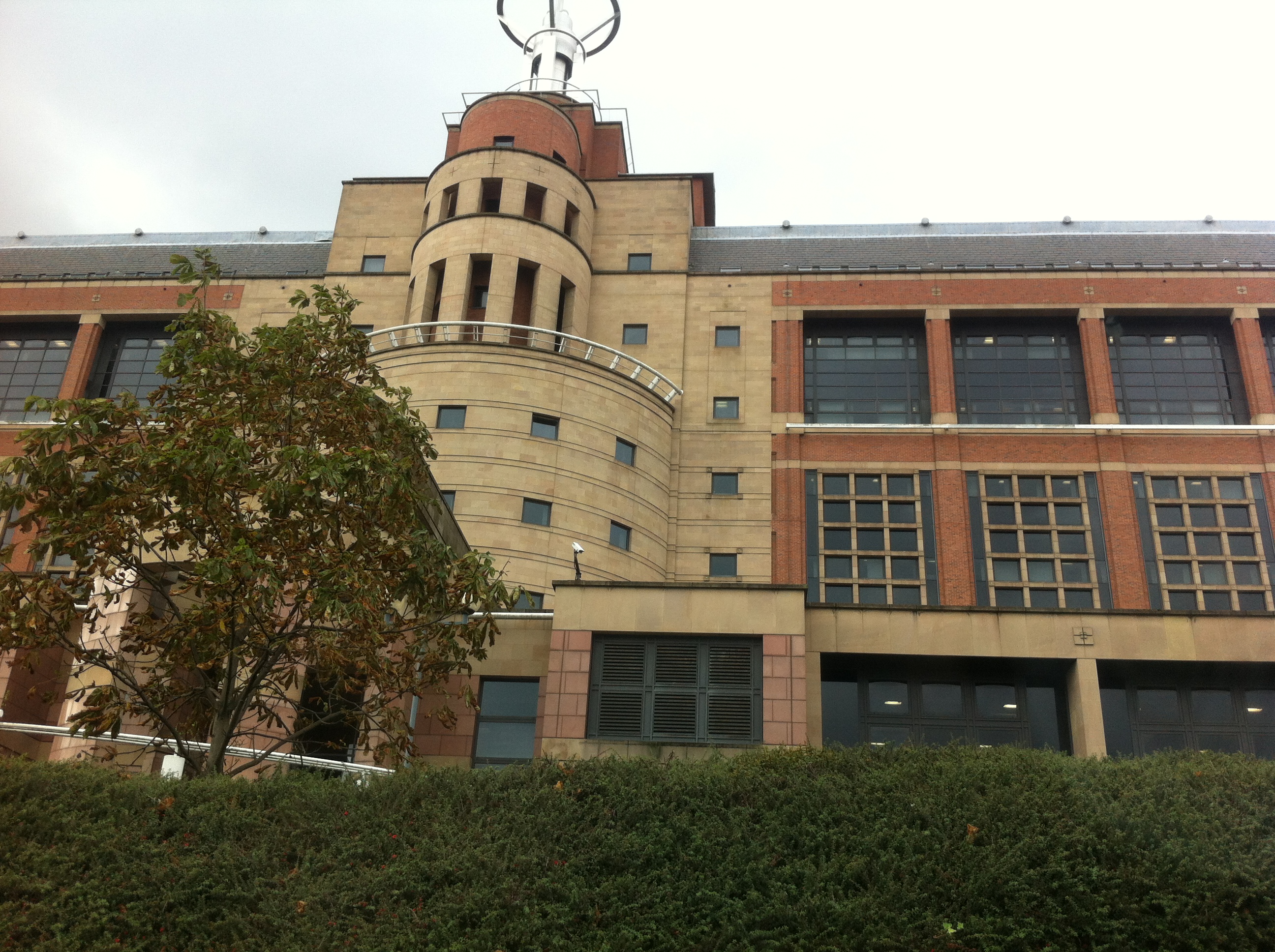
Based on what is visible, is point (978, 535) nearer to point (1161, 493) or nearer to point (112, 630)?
point (1161, 493)

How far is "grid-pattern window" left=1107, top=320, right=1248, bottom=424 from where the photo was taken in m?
45.2

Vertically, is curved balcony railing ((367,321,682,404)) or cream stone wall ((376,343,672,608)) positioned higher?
curved balcony railing ((367,321,682,404))

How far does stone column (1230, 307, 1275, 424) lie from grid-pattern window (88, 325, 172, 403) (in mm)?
44148

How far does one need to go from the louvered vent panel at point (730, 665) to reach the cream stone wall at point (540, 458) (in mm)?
11108

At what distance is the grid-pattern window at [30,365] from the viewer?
5194 centimetres

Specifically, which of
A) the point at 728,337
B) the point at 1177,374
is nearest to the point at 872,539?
the point at 728,337

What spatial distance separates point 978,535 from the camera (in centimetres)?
4334

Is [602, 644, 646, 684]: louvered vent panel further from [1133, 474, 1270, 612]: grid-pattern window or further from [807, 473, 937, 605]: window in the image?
[1133, 474, 1270, 612]: grid-pattern window

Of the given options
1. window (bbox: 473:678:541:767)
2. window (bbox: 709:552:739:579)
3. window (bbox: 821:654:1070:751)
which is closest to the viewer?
window (bbox: 473:678:541:767)

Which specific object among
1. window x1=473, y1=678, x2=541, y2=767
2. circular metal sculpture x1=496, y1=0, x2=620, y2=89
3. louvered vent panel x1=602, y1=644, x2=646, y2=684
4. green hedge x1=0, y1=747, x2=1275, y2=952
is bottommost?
green hedge x1=0, y1=747, x2=1275, y2=952

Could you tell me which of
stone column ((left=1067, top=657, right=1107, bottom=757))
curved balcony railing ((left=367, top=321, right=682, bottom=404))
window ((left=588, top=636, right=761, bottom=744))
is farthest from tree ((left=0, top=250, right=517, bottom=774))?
curved balcony railing ((left=367, top=321, right=682, bottom=404))

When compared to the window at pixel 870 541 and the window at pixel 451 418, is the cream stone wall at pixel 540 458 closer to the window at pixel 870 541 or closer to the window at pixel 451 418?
the window at pixel 451 418

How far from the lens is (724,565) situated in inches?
1738

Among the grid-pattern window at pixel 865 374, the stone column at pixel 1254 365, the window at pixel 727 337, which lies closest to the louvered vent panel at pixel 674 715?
the grid-pattern window at pixel 865 374
